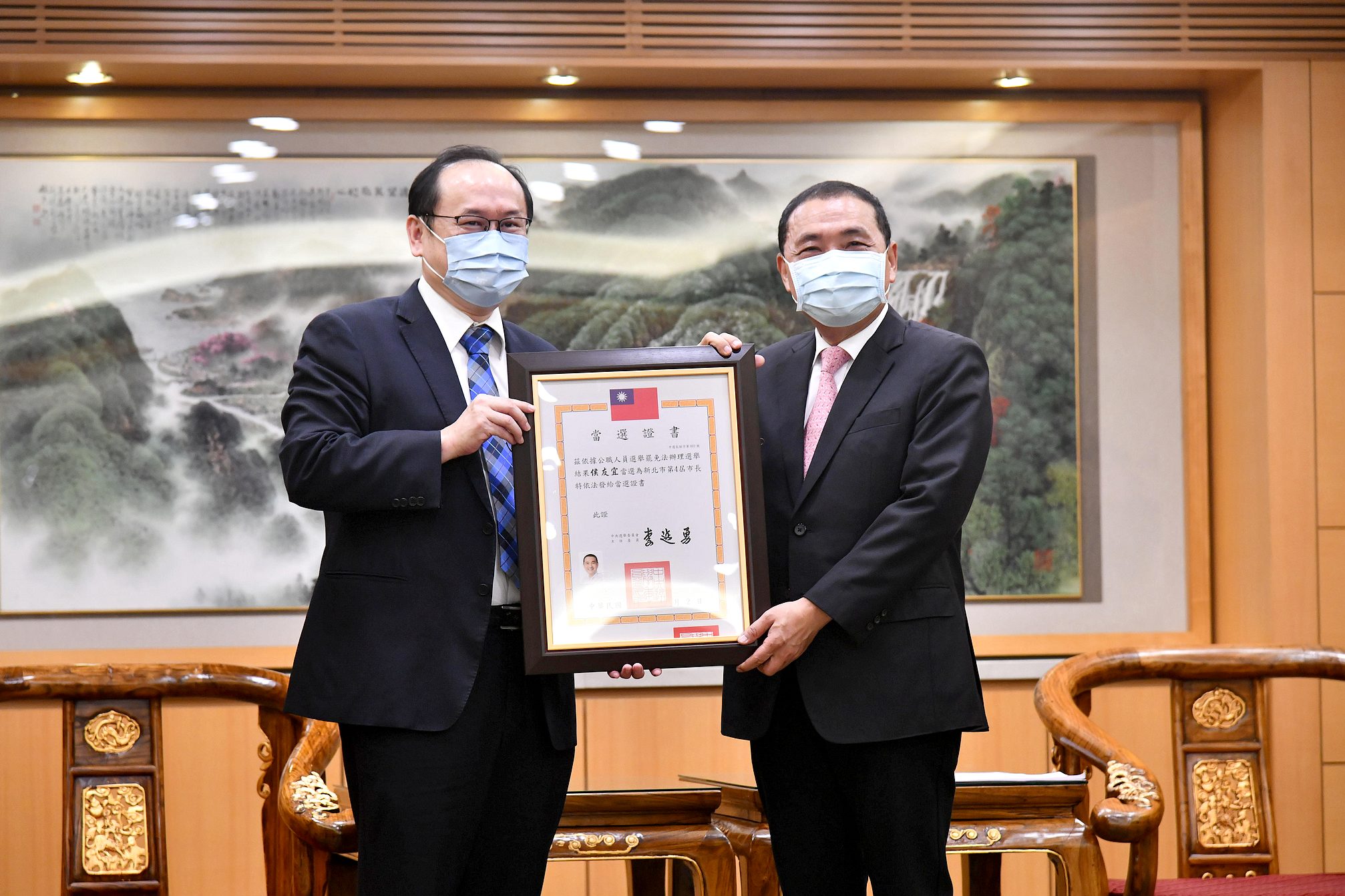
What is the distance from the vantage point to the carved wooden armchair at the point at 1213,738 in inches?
90.7

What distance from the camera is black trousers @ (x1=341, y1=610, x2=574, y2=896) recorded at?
1766 mm

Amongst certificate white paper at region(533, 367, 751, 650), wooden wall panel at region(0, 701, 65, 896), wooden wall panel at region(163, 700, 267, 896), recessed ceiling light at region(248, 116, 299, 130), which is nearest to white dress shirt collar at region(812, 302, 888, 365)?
certificate white paper at region(533, 367, 751, 650)

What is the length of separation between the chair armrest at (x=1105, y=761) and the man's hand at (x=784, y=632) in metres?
0.55

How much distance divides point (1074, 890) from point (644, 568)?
2.95 ft

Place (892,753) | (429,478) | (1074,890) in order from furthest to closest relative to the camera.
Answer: (1074,890) < (892,753) < (429,478)

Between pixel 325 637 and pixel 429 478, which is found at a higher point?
pixel 429 478

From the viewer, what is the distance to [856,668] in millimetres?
1942

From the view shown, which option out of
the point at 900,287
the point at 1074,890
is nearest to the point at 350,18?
the point at 900,287

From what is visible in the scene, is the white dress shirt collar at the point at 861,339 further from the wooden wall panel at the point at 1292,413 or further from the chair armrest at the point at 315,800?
the wooden wall panel at the point at 1292,413

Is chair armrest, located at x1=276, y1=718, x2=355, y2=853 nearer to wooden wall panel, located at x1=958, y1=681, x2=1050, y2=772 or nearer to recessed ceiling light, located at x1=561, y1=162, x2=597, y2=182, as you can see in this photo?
recessed ceiling light, located at x1=561, y1=162, x2=597, y2=182

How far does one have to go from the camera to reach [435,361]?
194 cm

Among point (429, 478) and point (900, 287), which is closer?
point (429, 478)

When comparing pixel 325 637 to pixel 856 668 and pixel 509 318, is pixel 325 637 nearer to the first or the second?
pixel 856 668

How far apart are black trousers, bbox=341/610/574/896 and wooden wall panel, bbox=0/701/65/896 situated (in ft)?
6.70
